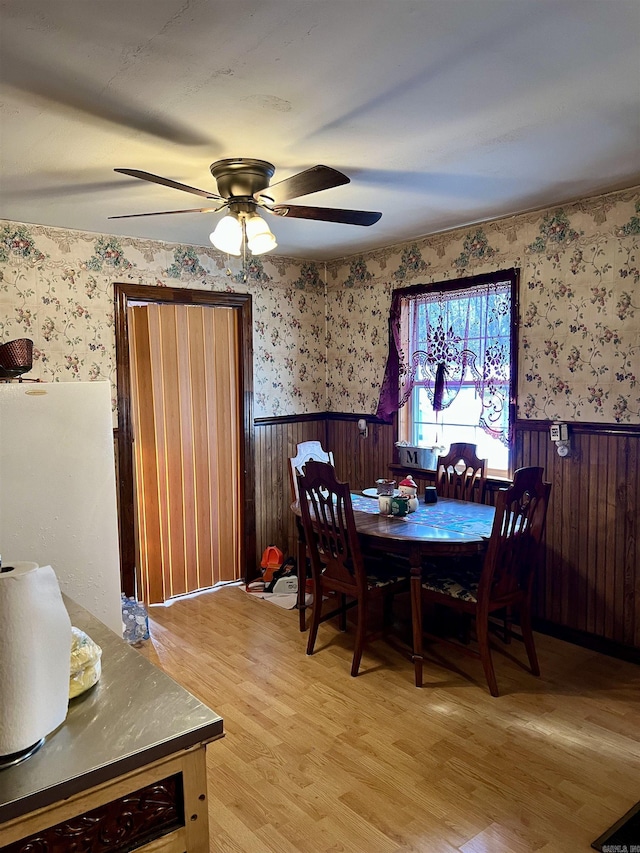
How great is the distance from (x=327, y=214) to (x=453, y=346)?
70.0 inches

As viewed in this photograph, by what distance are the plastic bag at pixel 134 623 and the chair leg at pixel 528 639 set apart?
2.15 metres

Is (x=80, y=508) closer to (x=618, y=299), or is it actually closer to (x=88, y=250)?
(x=88, y=250)

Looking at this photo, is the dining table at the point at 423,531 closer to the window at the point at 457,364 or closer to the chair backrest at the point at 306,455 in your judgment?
the chair backrest at the point at 306,455

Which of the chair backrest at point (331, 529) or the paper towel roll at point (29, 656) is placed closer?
the paper towel roll at point (29, 656)

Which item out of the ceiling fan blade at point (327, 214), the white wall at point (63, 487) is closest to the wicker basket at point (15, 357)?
the white wall at point (63, 487)

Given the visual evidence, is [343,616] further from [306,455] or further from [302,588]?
[306,455]

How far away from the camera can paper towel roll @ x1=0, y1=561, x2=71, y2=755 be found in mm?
1022

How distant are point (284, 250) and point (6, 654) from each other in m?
3.99

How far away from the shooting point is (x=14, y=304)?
3646 mm

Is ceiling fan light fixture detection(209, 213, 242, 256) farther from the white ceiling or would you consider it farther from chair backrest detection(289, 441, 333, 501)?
chair backrest detection(289, 441, 333, 501)

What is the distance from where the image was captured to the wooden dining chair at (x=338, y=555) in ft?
10.3

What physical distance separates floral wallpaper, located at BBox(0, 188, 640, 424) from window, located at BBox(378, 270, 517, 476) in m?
0.10

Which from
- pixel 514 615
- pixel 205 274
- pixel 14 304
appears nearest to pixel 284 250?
pixel 205 274

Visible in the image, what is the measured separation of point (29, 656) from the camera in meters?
1.04
